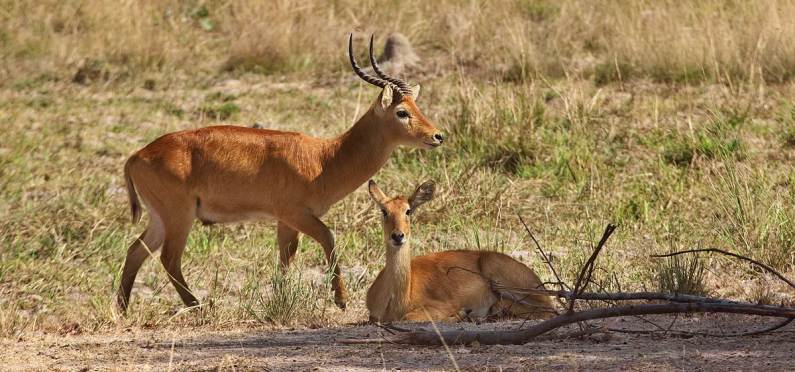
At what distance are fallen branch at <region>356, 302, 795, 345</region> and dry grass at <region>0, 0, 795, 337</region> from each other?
141 cm

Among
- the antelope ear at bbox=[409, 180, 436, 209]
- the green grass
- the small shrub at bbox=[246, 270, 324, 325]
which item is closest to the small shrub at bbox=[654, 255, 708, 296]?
the green grass

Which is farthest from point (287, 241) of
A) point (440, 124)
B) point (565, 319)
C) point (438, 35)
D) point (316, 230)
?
point (438, 35)

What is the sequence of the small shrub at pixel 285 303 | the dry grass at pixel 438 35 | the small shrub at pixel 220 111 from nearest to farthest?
1. the small shrub at pixel 285 303
2. the small shrub at pixel 220 111
3. the dry grass at pixel 438 35

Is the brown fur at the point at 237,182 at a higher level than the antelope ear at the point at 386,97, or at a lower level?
lower

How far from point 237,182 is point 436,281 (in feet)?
5.77

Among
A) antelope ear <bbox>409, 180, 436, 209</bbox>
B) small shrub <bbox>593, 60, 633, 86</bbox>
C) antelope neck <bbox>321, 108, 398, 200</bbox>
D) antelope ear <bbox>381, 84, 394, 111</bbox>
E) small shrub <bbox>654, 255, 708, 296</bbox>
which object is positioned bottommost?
small shrub <bbox>593, 60, 633, 86</bbox>

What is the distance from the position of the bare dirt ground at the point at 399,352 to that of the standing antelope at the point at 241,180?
2.13m

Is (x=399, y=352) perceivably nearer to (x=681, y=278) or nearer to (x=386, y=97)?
(x=681, y=278)

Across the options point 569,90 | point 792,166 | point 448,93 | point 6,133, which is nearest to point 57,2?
point 6,133

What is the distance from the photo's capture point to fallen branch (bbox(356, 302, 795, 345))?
5508mm

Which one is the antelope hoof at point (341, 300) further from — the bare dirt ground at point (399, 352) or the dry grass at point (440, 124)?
the bare dirt ground at point (399, 352)

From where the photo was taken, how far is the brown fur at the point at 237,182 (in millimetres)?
8859

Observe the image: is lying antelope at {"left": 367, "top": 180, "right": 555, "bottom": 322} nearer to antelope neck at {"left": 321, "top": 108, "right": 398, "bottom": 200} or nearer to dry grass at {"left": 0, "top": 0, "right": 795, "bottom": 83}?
antelope neck at {"left": 321, "top": 108, "right": 398, "bottom": 200}

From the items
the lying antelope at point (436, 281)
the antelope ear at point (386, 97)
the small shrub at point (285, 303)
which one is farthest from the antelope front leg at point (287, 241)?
the small shrub at point (285, 303)
